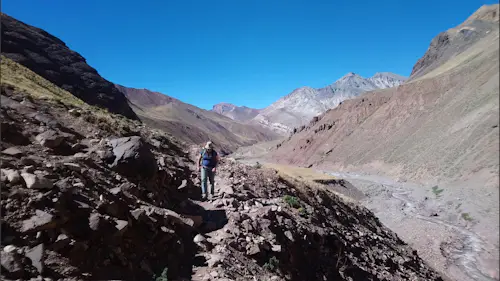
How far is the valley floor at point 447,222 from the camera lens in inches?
63.9

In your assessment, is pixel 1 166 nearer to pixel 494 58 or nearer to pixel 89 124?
pixel 89 124

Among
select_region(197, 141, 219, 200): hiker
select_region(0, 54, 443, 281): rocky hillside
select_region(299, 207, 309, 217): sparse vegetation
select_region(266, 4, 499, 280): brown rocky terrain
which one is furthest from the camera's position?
select_region(299, 207, 309, 217): sparse vegetation

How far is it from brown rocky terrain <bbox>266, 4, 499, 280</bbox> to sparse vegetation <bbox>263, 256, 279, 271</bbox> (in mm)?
3459

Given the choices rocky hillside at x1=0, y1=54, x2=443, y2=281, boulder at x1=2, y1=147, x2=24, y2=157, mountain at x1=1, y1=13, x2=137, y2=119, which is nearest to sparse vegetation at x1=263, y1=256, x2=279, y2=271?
rocky hillside at x1=0, y1=54, x2=443, y2=281

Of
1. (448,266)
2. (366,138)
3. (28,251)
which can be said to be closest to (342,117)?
(366,138)

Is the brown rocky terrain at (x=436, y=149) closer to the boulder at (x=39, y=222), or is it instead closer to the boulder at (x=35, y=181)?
the boulder at (x=39, y=222)

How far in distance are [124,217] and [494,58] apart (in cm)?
580

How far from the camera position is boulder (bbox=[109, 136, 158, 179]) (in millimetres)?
7516

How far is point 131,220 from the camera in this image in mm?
5879

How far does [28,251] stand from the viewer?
164 inches

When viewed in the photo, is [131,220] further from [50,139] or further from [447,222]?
[447,222]

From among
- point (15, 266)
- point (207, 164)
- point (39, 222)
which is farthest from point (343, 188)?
point (15, 266)

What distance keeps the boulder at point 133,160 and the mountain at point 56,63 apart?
33808mm

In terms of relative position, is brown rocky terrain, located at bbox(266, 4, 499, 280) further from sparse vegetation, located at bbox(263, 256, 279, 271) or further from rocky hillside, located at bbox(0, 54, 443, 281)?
sparse vegetation, located at bbox(263, 256, 279, 271)
